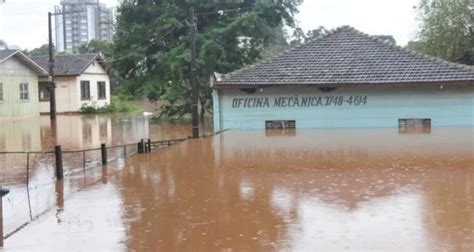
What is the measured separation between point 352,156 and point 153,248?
30.6ft

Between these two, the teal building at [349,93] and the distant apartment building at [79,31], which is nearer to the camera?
the teal building at [349,93]

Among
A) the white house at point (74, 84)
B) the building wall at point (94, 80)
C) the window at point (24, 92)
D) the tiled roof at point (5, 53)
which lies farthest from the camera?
the building wall at point (94, 80)

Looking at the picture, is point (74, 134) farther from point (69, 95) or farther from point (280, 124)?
point (69, 95)

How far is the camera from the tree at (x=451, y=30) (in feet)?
119

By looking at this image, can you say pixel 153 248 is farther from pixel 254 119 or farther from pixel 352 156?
pixel 254 119

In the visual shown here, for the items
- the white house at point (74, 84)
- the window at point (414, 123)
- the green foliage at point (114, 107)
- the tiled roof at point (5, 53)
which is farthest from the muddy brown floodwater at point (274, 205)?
the green foliage at point (114, 107)

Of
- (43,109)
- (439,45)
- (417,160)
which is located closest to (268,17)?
(439,45)

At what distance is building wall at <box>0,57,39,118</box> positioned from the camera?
37.8m

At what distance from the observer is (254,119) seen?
2683cm

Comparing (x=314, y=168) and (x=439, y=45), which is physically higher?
(x=439, y=45)

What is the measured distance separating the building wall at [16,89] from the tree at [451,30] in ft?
84.9

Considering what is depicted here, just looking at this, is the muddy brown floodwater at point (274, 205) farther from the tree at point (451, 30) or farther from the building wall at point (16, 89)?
the building wall at point (16, 89)

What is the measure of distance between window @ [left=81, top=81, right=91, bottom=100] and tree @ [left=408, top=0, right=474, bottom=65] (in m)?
24.8

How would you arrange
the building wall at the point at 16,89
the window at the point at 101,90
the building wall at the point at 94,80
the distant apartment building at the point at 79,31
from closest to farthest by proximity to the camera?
1. the building wall at the point at 16,89
2. the building wall at the point at 94,80
3. the window at the point at 101,90
4. the distant apartment building at the point at 79,31
